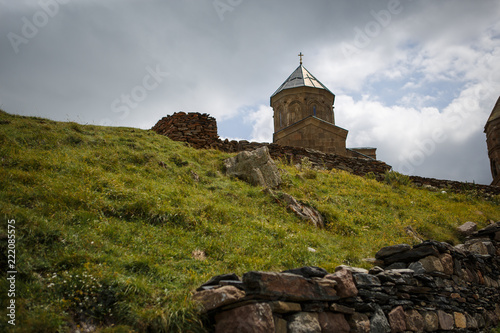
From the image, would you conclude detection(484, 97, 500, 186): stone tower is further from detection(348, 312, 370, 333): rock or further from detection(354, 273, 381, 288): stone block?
detection(348, 312, 370, 333): rock

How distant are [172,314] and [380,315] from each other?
9.51ft

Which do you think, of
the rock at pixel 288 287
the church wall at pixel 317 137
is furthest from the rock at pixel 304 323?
the church wall at pixel 317 137

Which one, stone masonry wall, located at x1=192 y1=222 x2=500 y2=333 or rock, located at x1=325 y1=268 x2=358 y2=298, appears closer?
stone masonry wall, located at x1=192 y1=222 x2=500 y2=333

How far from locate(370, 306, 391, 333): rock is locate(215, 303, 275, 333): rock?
5.83ft

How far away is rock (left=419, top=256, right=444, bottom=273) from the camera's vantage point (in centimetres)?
591

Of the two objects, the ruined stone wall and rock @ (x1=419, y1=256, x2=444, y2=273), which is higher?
the ruined stone wall

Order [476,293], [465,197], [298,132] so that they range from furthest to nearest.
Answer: [298,132]
[465,197]
[476,293]

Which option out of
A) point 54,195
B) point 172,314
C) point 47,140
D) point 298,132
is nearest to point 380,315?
point 172,314

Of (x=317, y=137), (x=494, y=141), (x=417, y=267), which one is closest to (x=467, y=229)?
(x=417, y=267)

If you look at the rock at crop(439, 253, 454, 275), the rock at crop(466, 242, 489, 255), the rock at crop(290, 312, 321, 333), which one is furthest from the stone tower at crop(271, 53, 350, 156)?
the rock at crop(290, 312, 321, 333)

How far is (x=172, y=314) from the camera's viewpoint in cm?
345

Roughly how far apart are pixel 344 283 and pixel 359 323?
57 centimetres

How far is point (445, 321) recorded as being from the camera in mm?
5867

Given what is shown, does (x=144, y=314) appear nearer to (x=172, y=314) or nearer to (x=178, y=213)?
(x=172, y=314)
